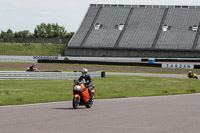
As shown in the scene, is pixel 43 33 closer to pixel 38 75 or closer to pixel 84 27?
pixel 84 27

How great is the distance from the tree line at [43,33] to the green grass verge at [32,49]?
43.8 meters

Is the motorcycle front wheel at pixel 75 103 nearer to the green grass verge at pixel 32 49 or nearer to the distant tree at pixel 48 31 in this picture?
the green grass verge at pixel 32 49

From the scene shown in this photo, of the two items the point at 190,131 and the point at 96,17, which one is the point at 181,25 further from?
the point at 190,131

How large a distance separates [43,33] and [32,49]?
5435 centimetres

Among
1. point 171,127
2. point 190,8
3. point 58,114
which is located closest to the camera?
point 171,127

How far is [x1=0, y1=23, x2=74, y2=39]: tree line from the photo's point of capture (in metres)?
134

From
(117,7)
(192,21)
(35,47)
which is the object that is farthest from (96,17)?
(192,21)

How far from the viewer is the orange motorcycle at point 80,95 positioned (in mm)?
14633

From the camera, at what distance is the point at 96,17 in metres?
90.6

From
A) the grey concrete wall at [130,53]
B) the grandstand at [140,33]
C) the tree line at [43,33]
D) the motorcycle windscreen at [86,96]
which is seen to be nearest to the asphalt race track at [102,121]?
the motorcycle windscreen at [86,96]

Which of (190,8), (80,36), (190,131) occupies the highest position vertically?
(190,8)

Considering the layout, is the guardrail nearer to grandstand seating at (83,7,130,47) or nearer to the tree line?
grandstand seating at (83,7,130,47)

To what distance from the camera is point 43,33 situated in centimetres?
13838

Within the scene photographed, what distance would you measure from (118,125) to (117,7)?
8371 cm
